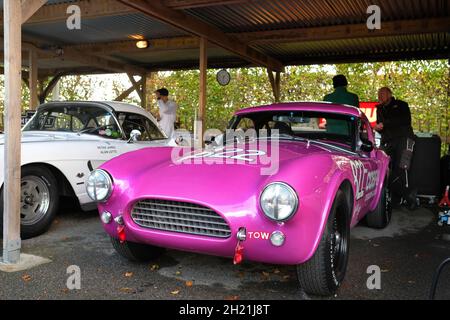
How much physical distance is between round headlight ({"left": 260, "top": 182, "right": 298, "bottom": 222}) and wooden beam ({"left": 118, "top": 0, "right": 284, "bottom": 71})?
4.61 meters

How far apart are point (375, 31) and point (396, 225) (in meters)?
4.12

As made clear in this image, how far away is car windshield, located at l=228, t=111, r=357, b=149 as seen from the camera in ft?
14.4

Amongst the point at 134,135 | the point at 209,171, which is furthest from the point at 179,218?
the point at 134,135

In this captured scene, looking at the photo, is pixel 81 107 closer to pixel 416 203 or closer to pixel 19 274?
pixel 19 274

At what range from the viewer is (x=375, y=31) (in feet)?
26.5

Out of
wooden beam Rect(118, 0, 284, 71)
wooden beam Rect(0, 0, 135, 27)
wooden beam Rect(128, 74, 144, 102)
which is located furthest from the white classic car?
wooden beam Rect(128, 74, 144, 102)

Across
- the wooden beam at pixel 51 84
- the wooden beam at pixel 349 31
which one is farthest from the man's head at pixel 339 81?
the wooden beam at pixel 51 84

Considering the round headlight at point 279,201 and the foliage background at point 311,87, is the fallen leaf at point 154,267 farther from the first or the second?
the foliage background at point 311,87

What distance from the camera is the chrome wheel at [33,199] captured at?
A: 447cm

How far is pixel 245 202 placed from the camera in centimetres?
284

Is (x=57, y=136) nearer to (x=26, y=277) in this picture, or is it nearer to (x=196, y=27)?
(x=26, y=277)

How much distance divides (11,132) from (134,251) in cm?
145

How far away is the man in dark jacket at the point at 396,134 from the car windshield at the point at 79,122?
4.08 m

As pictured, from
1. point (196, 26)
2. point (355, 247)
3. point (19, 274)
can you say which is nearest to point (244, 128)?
point (355, 247)
